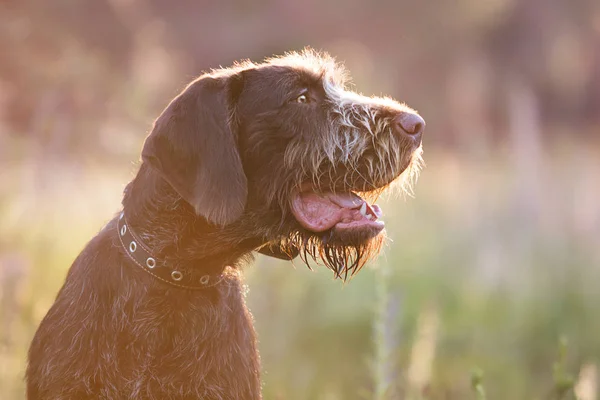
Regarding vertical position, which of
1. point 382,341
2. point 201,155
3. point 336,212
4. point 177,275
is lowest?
point 382,341

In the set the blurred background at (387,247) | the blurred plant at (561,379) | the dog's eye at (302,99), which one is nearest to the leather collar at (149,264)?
the blurred background at (387,247)

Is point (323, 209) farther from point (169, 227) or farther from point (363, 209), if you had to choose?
point (169, 227)

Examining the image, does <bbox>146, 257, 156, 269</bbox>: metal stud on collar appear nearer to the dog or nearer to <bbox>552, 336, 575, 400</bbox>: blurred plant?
the dog

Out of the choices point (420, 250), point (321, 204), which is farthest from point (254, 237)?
point (420, 250)

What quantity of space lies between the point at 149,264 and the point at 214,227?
324 mm

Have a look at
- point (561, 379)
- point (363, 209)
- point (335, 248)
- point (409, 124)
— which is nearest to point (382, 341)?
point (335, 248)

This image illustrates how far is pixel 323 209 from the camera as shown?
11.8 feet

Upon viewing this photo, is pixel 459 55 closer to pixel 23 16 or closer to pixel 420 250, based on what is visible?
pixel 420 250

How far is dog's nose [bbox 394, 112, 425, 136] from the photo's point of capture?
3.54 meters

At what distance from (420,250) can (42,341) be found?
21.6 feet

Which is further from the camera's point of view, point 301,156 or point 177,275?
point 301,156

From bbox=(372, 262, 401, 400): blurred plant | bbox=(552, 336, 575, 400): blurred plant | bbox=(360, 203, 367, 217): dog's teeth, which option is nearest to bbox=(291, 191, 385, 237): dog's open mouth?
bbox=(360, 203, 367, 217): dog's teeth

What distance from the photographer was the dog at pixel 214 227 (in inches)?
126

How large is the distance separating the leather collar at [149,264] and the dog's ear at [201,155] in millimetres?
267
